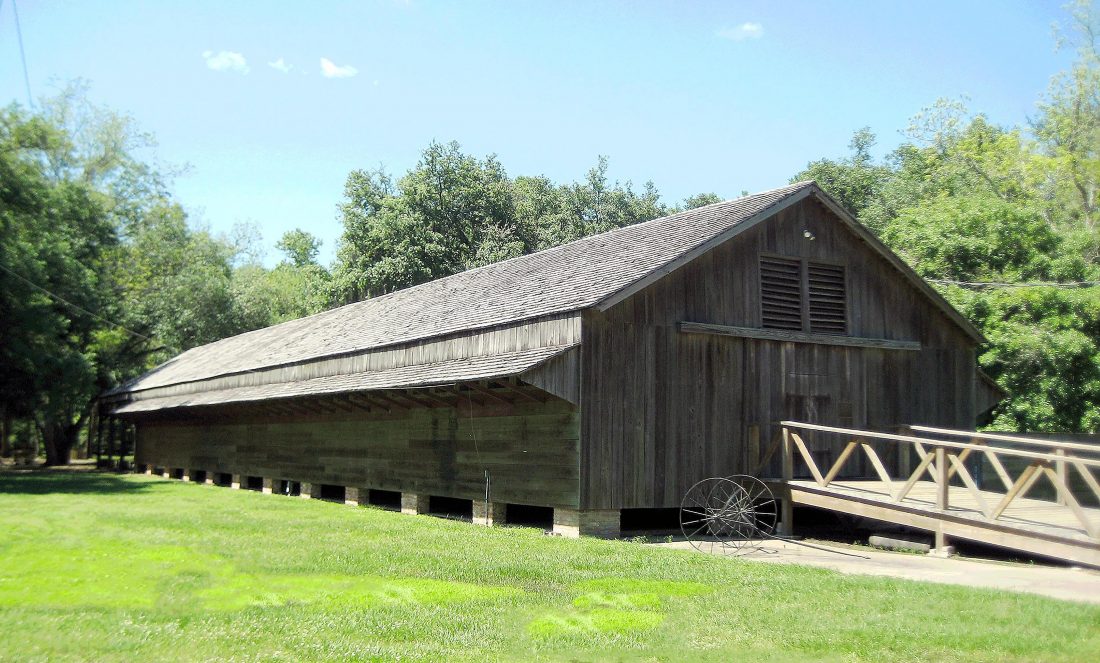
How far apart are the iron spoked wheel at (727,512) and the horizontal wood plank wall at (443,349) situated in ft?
11.4

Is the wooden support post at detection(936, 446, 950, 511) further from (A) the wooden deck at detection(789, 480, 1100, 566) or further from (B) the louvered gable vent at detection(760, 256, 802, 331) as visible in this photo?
(B) the louvered gable vent at detection(760, 256, 802, 331)

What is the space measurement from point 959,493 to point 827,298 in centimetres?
454

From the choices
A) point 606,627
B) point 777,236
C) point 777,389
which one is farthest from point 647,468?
point 606,627

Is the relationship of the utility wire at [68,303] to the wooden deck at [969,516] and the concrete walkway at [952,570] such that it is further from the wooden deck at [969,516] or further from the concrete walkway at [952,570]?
the wooden deck at [969,516]

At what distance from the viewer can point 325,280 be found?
6538 cm

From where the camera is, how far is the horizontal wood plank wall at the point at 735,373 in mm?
16703

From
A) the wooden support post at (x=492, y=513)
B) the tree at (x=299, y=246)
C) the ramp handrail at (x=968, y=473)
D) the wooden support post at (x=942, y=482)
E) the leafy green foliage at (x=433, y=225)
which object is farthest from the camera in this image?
the tree at (x=299, y=246)

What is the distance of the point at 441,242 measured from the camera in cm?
5547

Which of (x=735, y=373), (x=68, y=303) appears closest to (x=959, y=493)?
(x=735, y=373)

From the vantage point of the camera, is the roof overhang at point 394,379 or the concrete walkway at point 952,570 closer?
the concrete walkway at point 952,570

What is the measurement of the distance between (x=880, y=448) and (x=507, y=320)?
781 centimetres

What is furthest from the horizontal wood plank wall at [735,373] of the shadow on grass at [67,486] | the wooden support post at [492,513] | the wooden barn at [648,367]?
the shadow on grass at [67,486]

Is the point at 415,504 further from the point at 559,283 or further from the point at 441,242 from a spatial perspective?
the point at 441,242

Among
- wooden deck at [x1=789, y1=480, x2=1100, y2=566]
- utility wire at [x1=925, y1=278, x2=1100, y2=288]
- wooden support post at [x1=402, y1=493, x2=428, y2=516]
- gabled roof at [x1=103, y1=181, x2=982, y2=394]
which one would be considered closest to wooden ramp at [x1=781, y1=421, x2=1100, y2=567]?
wooden deck at [x1=789, y1=480, x2=1100, y2=566]
